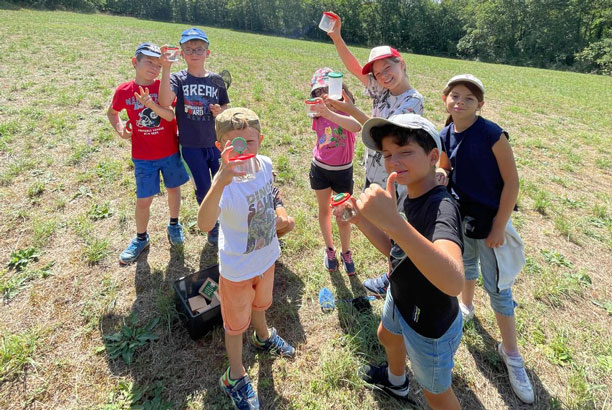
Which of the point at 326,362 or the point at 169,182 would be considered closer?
the point at 326,362

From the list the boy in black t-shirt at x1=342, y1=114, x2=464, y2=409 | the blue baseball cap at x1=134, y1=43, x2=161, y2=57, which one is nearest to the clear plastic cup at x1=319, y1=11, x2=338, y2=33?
the blue baseball cap at x1=134, y1=43, x2=161, y2=57

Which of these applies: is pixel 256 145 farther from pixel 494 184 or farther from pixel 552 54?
pixel 552 54

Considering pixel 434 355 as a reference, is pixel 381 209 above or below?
above

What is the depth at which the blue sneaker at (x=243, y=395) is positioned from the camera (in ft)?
7.11

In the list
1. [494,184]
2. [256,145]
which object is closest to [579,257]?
[494,184]

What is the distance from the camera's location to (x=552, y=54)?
47.6 meters

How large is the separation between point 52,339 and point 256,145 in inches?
97.8

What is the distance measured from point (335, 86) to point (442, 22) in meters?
76.2

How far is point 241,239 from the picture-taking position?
199cm

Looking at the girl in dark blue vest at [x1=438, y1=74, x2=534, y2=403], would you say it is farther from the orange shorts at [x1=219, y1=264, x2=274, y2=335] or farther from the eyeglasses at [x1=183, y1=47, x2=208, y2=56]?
the eyeglasses at [x1=183, y1=47, x2=208, y2=56]

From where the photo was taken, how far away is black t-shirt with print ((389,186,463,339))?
1463 millimetres

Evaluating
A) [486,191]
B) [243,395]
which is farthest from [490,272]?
[243,395]

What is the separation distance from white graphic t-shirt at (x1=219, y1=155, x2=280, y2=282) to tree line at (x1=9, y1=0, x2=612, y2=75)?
52.4 metres

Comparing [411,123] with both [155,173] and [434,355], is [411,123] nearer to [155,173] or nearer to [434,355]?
[434,355]
